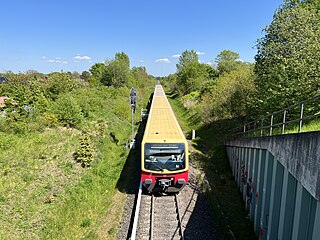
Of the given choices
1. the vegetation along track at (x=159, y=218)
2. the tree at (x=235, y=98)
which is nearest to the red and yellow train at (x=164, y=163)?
the vegetation along track at (x=159, y=218)

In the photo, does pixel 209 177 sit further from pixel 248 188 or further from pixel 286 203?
pixel 286 203

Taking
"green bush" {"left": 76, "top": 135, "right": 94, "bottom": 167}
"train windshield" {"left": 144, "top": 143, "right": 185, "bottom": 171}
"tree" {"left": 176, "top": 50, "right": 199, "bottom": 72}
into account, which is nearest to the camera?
"train windshield" {"left": 144, "top": 143, "right": 185, "bottom": 171}

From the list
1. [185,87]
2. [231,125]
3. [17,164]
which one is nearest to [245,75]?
[231,125]

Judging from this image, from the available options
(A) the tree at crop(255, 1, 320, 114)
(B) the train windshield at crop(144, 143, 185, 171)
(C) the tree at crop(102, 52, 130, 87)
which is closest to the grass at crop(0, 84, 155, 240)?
(B) the train windshield at crop(144, 143, 185, 171)

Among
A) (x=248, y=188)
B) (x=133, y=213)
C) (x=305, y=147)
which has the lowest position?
(x=133, y=213)

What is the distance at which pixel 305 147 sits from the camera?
17.6 feet

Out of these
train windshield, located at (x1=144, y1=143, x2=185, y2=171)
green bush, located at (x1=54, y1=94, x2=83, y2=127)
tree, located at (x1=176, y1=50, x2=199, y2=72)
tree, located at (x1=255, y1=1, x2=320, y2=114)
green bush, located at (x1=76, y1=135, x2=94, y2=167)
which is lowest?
green bush, located at (x1=76, y1=135, x2=94, y2=167)

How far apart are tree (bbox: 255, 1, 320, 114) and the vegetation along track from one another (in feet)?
23.1

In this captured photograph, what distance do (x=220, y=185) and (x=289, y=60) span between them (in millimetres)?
6757

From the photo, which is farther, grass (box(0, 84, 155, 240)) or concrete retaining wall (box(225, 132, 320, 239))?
grass (box(0, 84, 155, 240))

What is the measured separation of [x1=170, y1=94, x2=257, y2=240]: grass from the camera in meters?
8.88

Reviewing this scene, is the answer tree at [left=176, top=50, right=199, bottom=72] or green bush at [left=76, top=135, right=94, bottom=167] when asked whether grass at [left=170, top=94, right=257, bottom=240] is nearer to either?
green bush at [left=76, top=135, right=94, bottom=167]

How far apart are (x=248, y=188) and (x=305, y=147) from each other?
204 inches

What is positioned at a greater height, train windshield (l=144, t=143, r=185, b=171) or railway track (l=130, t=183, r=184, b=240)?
train windshield (l=144, t=143, r=185, b=171)
